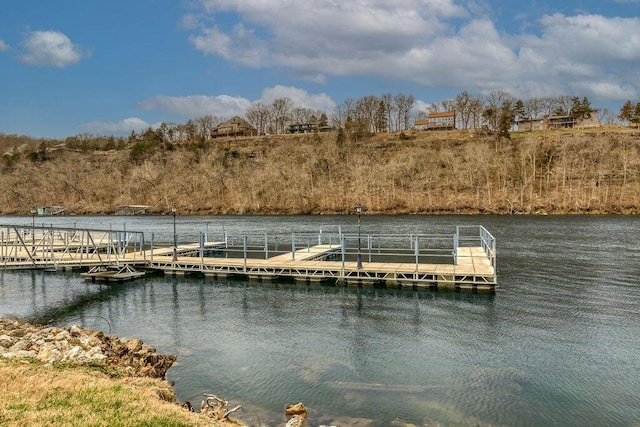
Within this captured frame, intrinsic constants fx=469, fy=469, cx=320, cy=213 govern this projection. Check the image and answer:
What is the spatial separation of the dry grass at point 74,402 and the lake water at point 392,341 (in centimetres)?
308

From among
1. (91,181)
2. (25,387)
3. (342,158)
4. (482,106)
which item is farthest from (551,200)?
(91,181)

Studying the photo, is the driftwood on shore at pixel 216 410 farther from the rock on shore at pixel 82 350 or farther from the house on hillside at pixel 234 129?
the house on hillside at pixel 234 129

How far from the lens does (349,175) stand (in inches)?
4284

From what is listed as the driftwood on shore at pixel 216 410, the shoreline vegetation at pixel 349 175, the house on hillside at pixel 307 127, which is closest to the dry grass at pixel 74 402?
the driftwood on shore at pixel 216 410

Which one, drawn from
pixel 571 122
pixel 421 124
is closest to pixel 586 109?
pixel 571 122

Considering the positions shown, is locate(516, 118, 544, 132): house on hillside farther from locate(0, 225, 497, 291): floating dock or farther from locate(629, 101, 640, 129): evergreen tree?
locate(0, 225, 497, 291): floating dock

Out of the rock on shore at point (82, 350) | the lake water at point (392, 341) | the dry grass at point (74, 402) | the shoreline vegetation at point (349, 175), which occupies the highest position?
the shoreline vegetation at point (349, 175)

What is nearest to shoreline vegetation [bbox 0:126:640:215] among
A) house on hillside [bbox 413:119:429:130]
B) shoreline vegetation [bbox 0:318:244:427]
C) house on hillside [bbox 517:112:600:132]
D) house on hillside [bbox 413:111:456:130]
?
house on hillside [bbox 413:111:456:130]

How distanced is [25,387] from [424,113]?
510 ft

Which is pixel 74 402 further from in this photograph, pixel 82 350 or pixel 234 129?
pixel 234 129

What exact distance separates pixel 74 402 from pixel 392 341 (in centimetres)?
1163

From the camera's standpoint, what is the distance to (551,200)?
287 ft

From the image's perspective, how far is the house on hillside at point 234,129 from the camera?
513 feet

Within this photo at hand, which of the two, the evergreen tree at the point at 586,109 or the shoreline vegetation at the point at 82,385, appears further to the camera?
the evergreen tree at the point at 586,109
